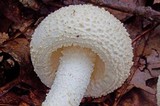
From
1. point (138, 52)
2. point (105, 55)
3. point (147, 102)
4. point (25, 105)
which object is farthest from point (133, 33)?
point (25, 105)

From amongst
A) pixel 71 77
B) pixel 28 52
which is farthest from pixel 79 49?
pixel 28 52

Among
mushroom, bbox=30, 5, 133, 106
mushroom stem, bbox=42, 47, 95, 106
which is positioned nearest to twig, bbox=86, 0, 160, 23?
mushroom, bbox=30, 5, 133, 106

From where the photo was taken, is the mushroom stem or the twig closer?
the mushroom stem

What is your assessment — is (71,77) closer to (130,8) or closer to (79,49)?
(79,49)

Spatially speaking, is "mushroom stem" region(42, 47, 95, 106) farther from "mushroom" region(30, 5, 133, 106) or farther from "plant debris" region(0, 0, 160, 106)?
"plant debris" region(0, 0, 160, 106)

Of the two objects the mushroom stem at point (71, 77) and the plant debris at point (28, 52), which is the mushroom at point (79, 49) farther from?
the plant debris at point (28, 52)

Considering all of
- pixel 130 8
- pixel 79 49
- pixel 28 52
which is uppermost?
pixel 130 8

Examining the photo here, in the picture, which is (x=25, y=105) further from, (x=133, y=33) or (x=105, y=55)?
(x=133, y=33)
